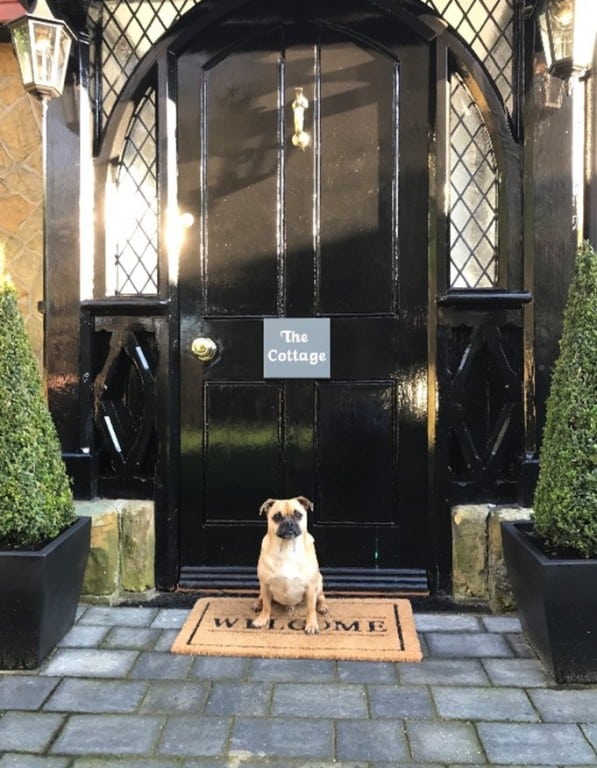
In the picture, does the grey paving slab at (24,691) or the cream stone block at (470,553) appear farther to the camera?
the cream stone block at (470,553)

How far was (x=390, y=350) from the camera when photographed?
3916 millimetres

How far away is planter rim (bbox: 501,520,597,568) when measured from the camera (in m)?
2.77

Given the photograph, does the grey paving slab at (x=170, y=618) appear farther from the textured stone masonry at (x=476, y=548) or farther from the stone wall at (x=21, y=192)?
the stone wall at (x=21, y=192)

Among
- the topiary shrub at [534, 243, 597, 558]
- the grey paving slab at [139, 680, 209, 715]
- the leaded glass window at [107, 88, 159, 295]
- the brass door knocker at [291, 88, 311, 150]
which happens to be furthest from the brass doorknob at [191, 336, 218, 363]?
the topiary shrub at [534, 243, 597, 558]

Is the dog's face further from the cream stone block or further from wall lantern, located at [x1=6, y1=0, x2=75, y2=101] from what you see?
wall lantern, located at [x1=6, y1=0, x2=75, y2=101]

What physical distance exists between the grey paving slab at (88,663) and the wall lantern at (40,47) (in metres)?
2.94

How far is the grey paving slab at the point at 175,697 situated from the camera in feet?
8.59

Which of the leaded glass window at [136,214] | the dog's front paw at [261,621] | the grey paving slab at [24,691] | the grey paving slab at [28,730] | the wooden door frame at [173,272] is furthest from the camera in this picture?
the leaded glass window at [136,214]

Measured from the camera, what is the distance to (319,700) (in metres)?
2.68

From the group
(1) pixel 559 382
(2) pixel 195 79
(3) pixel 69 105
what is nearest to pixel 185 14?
Answer: (2) pixel 195 79

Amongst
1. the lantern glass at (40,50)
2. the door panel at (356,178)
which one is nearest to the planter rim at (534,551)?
the door panel at (356,178)

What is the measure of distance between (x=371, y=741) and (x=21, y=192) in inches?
154

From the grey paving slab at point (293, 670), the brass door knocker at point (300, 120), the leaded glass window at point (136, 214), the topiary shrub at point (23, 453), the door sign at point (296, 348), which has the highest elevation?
the brass door knocker at point (300, 120)

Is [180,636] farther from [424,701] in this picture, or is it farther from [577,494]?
[577,494]
